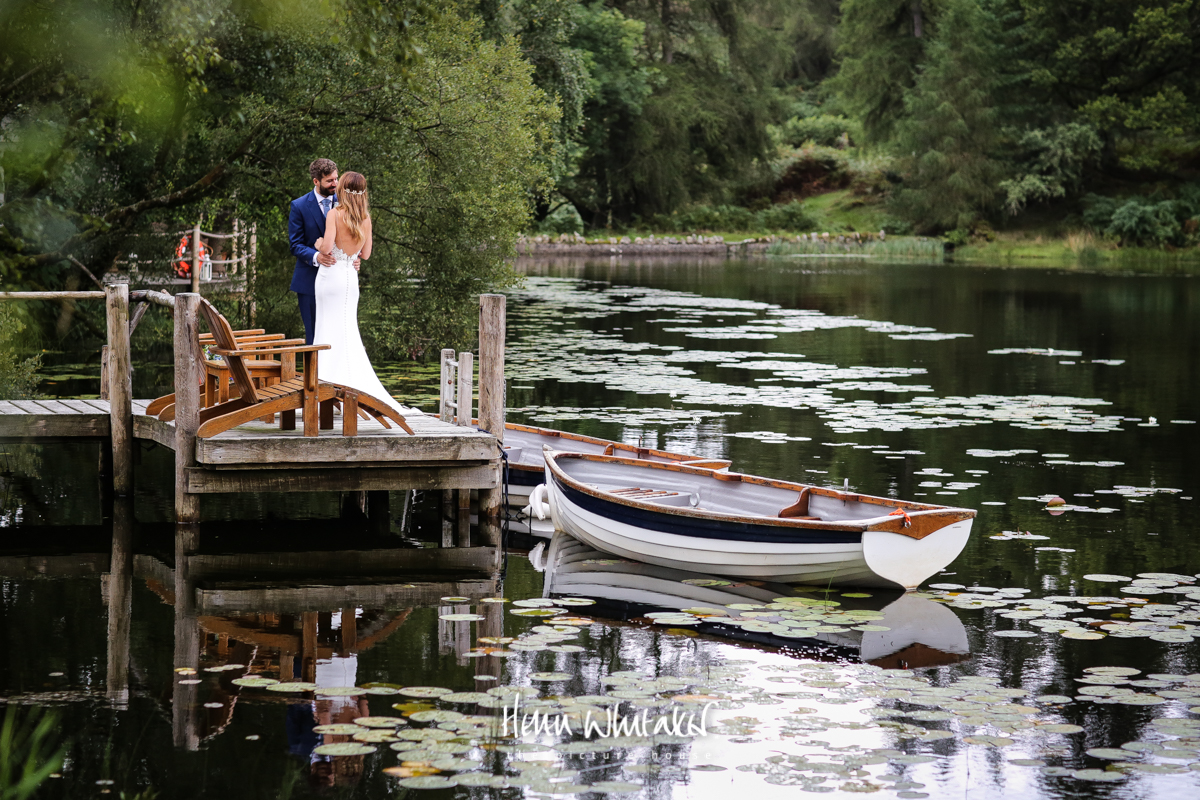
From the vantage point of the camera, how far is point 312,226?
11.1m

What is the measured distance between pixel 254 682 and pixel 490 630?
1706mm

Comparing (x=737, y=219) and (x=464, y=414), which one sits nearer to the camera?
(x=464, y=414)

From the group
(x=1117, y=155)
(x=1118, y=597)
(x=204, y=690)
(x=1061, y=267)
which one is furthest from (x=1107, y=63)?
(x=204, y=690)

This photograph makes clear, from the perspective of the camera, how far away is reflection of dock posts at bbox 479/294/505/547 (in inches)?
457

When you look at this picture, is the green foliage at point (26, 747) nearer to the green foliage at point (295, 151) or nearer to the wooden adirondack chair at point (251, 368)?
the wooden adirondack chair at point (251, 368)

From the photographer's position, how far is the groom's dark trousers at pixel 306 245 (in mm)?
11070

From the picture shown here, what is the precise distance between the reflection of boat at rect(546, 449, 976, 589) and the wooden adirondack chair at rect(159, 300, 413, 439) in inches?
67.7

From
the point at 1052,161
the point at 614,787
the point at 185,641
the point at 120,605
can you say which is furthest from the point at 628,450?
the point at 1052,161

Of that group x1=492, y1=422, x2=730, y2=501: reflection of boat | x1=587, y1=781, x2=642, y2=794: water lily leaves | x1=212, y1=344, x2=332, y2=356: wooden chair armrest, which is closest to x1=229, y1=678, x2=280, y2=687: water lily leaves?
x1=587, y1=781, x2=642, y2=794: water lily leaves

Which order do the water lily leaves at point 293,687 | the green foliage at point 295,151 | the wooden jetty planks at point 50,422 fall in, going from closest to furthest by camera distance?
the water lily leaves at point 293,687 < the wooden jetty planks at point 50,422 < the green foliage at point 295,151

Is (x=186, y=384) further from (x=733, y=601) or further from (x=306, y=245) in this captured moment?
(x=733, y=601)

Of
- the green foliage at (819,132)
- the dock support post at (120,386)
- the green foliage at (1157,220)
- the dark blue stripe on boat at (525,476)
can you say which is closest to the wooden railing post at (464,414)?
the dark blue stripe on boat at (525,476)

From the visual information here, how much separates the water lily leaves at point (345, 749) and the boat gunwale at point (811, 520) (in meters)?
4.01

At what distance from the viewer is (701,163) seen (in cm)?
6731
